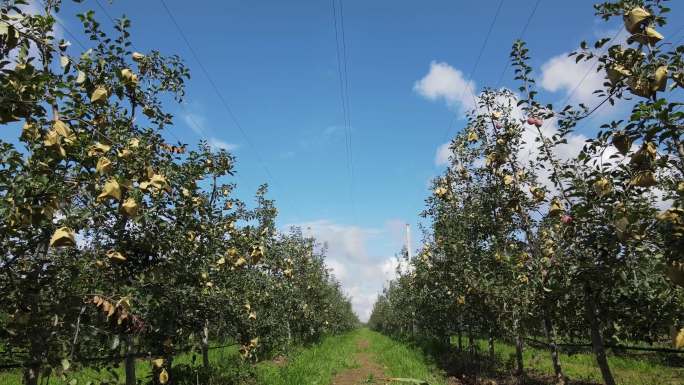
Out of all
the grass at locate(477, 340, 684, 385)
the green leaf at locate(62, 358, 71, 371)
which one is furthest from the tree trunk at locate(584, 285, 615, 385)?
the green leaf at locate(62, 358, 71, 371)

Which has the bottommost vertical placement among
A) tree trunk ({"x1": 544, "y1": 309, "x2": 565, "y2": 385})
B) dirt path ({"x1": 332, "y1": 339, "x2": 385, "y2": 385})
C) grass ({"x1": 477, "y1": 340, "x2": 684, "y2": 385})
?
dirt path ({"x1": 332, "y1": 339, "x2": 385, "y2": 385})

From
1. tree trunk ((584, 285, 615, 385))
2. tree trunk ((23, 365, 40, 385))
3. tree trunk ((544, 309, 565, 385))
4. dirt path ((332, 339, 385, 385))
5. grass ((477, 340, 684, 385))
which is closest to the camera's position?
tree trunk ((23, 365, 40, 385))

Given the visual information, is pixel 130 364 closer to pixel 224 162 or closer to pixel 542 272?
pixel 224 162

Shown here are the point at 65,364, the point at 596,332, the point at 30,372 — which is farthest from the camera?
the point at 596,332

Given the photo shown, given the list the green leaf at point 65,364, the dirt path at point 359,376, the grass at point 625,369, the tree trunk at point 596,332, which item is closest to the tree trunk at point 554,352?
the grass at point 625,369

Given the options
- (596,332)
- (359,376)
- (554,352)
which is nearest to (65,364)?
(596,332)

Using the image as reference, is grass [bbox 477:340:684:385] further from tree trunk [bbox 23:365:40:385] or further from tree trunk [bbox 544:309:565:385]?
tree trunk [bbox 23:365:40:385]

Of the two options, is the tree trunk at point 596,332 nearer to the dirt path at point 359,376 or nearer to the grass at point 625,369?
the grass at point 625,369

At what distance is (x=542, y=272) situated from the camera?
770 centimetres

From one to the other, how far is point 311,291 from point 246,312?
19.2 meters

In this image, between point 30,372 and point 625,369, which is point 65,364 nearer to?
point 30,372

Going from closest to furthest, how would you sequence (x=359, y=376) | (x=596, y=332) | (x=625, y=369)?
(x=596, y=332), (x=625, y=369), (x=359, y=376)

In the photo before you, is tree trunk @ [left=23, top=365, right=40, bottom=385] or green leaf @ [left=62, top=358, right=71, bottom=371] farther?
tree trunk @ [left=23, top=365, right=40, bottom=385]

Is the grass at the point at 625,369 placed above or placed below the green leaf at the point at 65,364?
below
